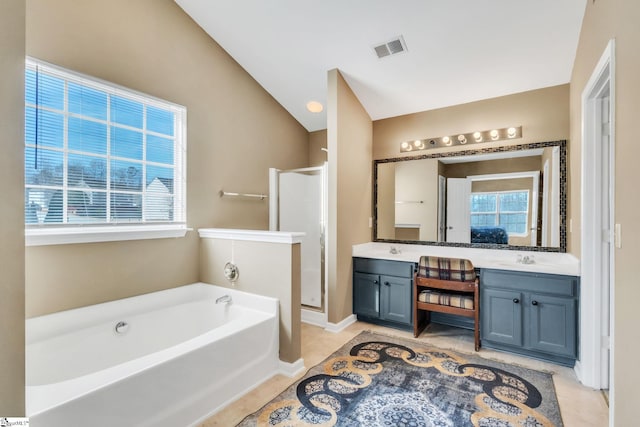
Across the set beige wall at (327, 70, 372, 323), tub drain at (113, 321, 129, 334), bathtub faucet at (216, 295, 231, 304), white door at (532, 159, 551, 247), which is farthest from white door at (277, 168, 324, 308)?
white door at (532, 159, 551, 247)

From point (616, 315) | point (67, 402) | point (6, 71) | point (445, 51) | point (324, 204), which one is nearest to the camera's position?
point (6, 71)

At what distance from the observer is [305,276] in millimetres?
3520

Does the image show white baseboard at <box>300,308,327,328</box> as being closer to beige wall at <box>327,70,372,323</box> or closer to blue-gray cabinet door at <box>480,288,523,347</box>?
beige wall at <box>327,70,372,323</box>

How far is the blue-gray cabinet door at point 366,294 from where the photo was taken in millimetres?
3297

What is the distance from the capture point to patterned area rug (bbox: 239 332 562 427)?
180 centimetres

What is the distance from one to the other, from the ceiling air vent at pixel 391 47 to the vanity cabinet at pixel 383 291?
201 cm

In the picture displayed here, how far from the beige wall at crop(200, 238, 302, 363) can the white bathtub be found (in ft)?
0.22

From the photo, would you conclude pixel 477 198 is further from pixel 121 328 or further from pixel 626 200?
pixel 121 328

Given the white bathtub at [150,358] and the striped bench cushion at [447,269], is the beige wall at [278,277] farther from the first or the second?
the striped bench cushion at [447,269]

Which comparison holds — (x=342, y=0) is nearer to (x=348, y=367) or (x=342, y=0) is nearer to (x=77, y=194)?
(x=77, y=194)

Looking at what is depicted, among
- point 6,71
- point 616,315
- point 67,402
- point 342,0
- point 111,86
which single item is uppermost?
point 342,0

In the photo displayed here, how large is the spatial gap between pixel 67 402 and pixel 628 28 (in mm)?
2900

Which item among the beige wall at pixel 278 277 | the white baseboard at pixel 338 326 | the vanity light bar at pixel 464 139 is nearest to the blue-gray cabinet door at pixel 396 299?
the white baseboard at pixel 338 326


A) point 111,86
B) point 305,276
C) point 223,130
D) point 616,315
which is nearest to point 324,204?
point 305,276
